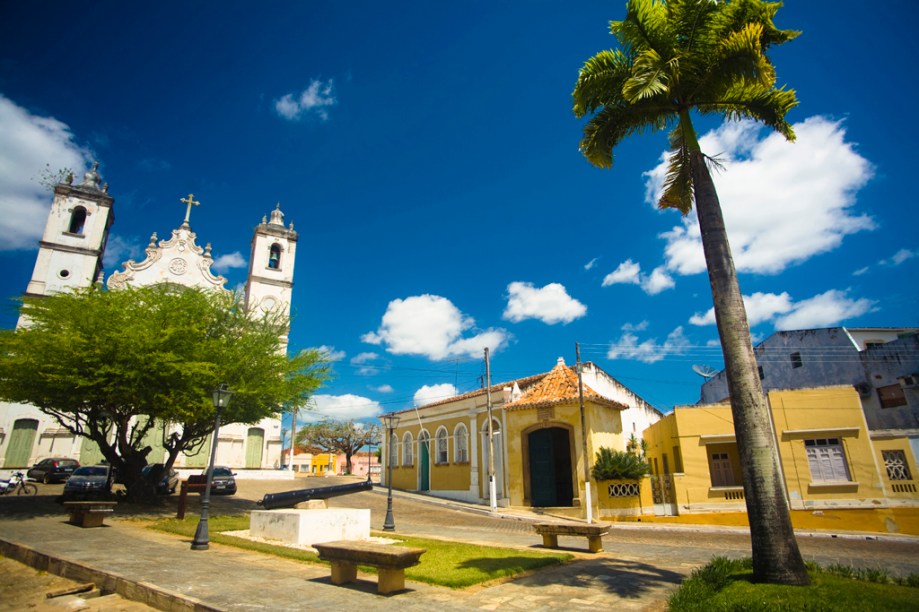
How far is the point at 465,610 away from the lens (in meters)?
5.61

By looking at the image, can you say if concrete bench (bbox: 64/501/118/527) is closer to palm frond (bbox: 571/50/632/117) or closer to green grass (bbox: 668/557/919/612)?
green grass (bbox: 668/557/919/612)

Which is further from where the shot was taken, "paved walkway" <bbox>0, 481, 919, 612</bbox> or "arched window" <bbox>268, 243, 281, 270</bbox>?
"arched window" <bbox>268, 243, 281, 270</bbox>

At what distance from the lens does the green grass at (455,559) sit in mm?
7258

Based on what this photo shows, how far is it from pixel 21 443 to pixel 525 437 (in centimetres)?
2808

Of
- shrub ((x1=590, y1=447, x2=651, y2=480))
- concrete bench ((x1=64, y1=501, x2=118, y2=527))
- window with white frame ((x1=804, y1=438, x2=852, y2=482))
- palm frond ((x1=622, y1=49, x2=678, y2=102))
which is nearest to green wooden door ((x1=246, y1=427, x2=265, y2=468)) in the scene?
concrete bench ((x1=64, y1=501, x2=118, y2=527))

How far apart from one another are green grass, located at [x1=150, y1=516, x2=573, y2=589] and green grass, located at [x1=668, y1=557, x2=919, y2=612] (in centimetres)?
254

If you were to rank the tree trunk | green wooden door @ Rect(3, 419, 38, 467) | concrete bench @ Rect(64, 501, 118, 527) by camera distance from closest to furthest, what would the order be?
the tree trunk, concrete bench @ Rect(64, 501, 118, 527), green wooden door @ Rect(3, 419, 38, 467)

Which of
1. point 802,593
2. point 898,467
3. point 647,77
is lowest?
point 802,593

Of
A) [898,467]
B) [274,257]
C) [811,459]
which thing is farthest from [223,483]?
[898,467]

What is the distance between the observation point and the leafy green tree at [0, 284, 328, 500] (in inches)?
566

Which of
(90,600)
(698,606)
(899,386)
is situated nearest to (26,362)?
(90,600)

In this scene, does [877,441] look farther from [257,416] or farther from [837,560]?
[257,416]

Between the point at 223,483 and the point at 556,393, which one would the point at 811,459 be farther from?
the point at 223,483

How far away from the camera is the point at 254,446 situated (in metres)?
32.8
